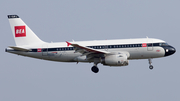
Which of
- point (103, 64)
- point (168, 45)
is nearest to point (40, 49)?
point (103, 64)

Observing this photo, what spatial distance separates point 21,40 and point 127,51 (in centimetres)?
1728

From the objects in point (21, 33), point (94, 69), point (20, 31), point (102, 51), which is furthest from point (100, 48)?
point (20, 31)

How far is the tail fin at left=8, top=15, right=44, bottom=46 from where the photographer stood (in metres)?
48.3

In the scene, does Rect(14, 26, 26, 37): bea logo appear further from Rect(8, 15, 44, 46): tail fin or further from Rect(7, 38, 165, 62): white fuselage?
Rect(7, 38, 165, 62): white fuselage

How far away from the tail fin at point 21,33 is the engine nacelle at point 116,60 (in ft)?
38.5

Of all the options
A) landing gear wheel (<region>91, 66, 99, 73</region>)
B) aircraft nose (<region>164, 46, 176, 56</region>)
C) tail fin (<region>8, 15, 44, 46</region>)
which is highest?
tail fin (<region>8, 15, 44, 46</region>)

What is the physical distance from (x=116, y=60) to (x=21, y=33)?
16.6m

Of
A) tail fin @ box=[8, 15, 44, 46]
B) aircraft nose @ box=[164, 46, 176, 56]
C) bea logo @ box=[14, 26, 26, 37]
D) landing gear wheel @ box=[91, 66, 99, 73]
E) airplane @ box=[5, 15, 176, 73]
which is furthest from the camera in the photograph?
bea logo @ box=[14, 26, 26, 37]

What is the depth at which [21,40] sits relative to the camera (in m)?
48.4

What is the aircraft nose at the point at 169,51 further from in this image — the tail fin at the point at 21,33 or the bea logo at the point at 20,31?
the bea logo at the point at 20,31

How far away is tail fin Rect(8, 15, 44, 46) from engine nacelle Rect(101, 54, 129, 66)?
11.7 meters

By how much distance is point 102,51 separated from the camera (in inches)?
1705

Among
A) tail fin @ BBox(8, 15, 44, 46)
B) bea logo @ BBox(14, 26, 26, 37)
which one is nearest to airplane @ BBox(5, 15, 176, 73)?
tail fin @ BBox(8, 15, 44, 46)

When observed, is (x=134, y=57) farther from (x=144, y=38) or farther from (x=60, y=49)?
(x=60, y=49)
